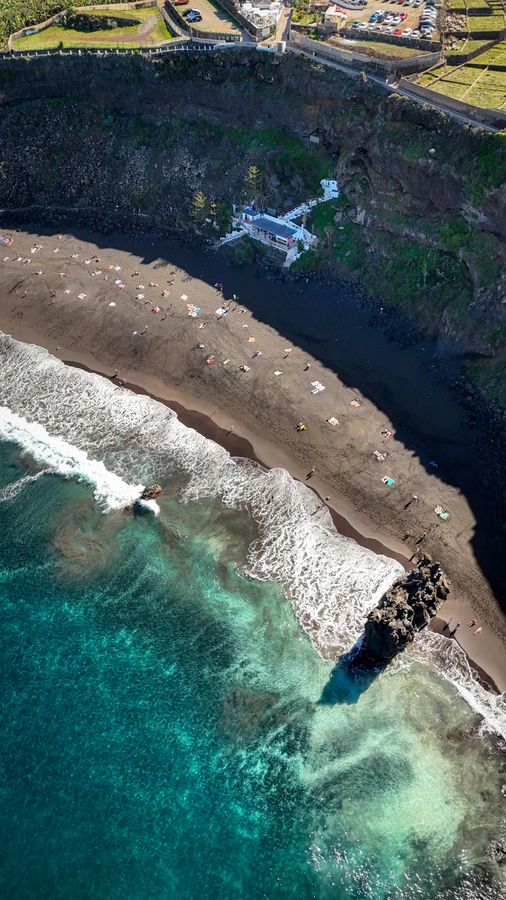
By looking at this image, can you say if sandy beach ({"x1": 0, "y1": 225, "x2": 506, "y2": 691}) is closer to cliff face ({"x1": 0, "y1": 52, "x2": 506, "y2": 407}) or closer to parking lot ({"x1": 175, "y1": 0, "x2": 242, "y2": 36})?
cliff face ({"x1": 0, "y1": 52, "x2": 506, "y2": 407})

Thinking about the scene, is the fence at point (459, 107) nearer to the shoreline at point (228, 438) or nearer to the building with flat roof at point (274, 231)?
the building with flat roof at point (274, 231)

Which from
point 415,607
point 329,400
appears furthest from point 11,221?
point 415,607

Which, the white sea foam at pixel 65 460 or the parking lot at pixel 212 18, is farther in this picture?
the parking lot at pixel 212 18

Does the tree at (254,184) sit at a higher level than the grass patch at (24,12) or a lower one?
lower

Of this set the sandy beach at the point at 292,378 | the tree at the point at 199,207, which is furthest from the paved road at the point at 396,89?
the sandy beach at the point at 292,378

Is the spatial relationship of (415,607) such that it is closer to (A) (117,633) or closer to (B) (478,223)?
(A) (117,633)

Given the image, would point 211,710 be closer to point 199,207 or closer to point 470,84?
point 199,207

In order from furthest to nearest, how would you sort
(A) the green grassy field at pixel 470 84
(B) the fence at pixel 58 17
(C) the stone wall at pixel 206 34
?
(B) the fence at pixel 58 17
(C) the stone wall at pixel 206 34
(A) the green grassy field at pixel 470 84
